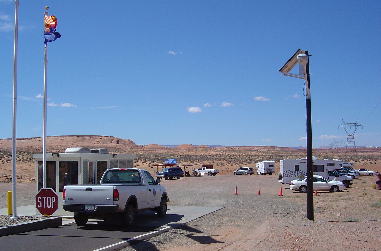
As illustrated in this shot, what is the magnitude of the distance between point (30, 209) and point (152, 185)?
593 centimetres

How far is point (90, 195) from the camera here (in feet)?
49.0

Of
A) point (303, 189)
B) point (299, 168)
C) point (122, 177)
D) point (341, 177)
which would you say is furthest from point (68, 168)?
point (299, 168)

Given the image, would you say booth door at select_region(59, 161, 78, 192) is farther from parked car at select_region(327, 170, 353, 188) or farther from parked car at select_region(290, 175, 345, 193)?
parked car at select_region(327, 170, 353, 188)

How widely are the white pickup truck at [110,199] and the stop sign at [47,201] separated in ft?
5.10

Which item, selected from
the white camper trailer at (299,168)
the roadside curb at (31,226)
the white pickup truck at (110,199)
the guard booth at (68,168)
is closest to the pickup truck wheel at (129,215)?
the white pickup truck at (110,199)

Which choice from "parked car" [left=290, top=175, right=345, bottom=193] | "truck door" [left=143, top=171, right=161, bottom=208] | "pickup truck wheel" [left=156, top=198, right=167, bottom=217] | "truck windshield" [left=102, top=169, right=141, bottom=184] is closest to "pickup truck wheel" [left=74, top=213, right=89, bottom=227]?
"truck windshield" [left=102, top=169, right=141, bottom=184]

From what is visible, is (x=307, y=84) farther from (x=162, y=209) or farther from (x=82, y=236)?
(x=82, y=236)

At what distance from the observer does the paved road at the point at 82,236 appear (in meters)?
11.9

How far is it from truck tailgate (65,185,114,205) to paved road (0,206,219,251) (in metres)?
0.78

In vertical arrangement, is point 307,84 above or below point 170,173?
above

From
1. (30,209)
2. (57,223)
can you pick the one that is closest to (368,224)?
(57,223)

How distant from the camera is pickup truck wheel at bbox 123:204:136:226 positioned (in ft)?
50.5

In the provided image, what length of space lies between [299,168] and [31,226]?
34.2 m

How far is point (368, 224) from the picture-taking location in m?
14.5
